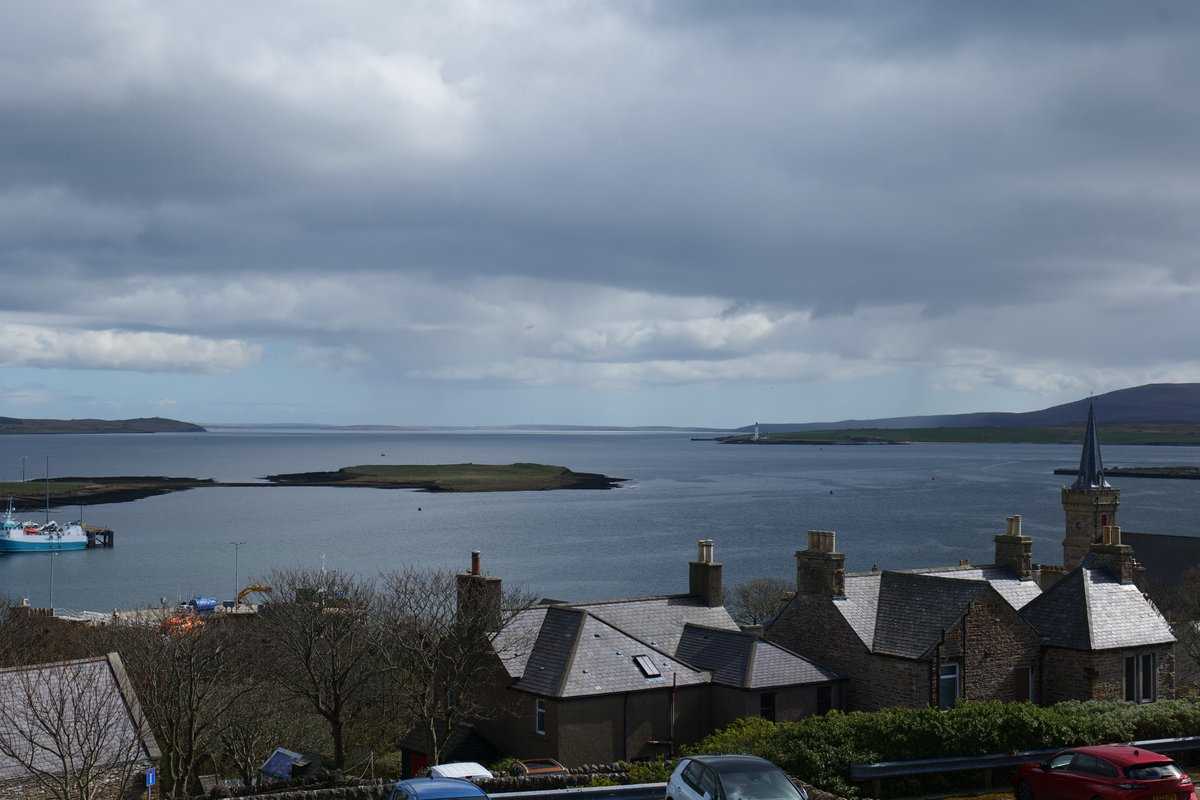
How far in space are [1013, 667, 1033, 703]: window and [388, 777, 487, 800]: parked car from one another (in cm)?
2449

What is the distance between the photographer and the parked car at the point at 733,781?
18.3 metres

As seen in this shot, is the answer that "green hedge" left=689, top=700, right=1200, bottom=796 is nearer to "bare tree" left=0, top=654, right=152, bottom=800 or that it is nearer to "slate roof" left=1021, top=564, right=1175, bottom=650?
"slate roof" left=1021, top=564, right=1175, bottom=650

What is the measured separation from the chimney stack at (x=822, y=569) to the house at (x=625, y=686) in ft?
8.13

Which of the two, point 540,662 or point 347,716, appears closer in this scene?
point 540,662

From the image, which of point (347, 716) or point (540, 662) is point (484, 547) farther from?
point (540, 662)

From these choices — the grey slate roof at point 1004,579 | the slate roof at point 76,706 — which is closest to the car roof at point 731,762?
the slate roof at point 76,706

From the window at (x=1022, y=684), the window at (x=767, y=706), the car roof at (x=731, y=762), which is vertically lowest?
the window at (x=767, y=706)

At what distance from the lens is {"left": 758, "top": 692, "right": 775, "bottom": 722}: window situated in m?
37.1

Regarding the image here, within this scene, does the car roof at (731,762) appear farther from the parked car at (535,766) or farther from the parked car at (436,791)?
the parked car at (535,766)

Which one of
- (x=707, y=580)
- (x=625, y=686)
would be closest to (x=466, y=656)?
(x=625, y=686)

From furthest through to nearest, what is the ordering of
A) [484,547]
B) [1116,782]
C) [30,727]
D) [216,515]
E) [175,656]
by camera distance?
[216,515]
[484,547]
[175,656]
[30,727]
[1116,782]

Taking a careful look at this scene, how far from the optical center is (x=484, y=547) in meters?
149

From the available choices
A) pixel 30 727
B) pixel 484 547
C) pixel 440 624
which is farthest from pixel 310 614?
pixel 484 547

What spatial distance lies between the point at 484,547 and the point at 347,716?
326 ft
